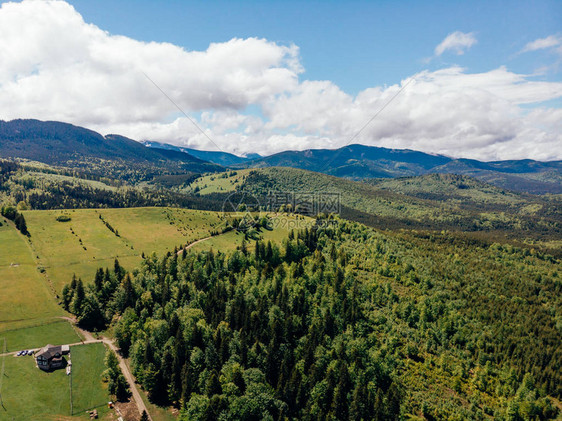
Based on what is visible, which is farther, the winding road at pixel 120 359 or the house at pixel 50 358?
the house at pixel 50 358

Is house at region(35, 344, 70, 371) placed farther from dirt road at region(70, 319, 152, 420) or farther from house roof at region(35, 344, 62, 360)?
dirt road at region(70, 319, 152, 420)

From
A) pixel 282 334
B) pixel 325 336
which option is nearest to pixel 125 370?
pixel 282 334

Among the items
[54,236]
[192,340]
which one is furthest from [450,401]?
[54,236]

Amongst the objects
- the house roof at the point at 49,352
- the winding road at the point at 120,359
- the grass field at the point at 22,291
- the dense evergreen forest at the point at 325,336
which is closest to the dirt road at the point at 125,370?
the winding road at the point at 120,359

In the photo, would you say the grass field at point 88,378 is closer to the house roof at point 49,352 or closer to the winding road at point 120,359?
the winding road at point 120,359

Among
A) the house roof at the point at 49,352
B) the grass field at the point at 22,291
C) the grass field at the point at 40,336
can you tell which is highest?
the grass field at the point at 22,291

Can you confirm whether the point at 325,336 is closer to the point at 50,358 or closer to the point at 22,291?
the point at 50,358

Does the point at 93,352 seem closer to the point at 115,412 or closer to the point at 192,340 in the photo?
the point at 115,412

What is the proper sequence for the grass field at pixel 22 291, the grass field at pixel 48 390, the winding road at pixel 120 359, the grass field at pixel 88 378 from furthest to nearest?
the grass field at pixel 22 291
the winding road at pixel 120 359
the grass field at pixel 88 378
the grass field at pixel 48 390
